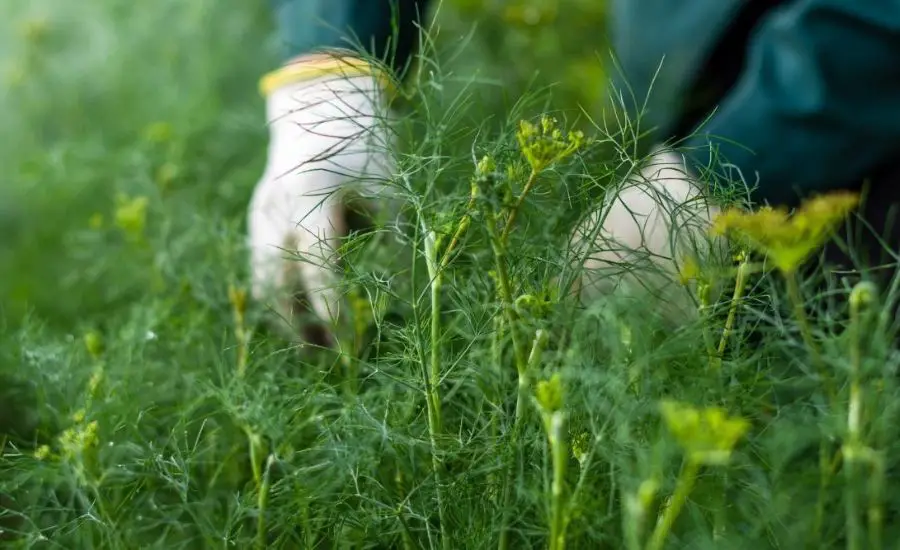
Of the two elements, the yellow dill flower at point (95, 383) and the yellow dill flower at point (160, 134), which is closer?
the yellow dill flower at point (95, 383)

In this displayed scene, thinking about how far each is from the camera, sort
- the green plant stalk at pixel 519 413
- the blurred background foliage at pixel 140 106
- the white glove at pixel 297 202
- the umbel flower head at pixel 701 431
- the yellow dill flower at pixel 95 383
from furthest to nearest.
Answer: the blurred background foliage at pixel 140 106, the white glove at pixel 297 202, the yellow dill flower at pixel 95 383, the green plant stalk at pixel 519 413, the umbel flower head at pixel 701 431

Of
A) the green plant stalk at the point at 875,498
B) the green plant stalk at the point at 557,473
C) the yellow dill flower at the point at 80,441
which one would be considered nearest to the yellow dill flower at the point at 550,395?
the green plant stalk at the point at 557,473

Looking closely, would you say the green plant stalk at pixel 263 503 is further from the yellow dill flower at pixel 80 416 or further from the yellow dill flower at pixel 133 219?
the yellow dill flower at pixel 133 219

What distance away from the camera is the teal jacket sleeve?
776 millimetres

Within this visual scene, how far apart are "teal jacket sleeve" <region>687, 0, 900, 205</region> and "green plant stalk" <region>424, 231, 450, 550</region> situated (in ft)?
1.33

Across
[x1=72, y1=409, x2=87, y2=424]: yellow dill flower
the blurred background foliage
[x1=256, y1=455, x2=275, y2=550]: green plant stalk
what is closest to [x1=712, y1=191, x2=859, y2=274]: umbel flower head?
[x1=256, y1=455, x2=275, y2=550]: green plant stalk

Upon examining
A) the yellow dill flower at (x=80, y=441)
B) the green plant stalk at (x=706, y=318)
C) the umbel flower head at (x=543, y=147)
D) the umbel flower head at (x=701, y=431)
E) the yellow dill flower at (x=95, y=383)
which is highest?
the umbel flower head at (x=543, y=147)

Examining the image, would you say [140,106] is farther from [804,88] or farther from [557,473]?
[557,473]

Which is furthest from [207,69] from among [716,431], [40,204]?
[716,431]

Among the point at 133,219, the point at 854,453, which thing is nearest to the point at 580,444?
the point at 854,453

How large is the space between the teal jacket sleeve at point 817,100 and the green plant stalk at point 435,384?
1.33 ft

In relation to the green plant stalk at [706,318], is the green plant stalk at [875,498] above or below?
below

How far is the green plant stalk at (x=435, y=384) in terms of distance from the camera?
0.43 m

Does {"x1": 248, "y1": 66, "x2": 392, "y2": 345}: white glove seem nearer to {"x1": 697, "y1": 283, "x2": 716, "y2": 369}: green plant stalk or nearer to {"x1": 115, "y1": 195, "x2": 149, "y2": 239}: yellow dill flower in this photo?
{"x1": 115, "y1": 195, "x2": 149, "y2": 239}: yellow dill flower
